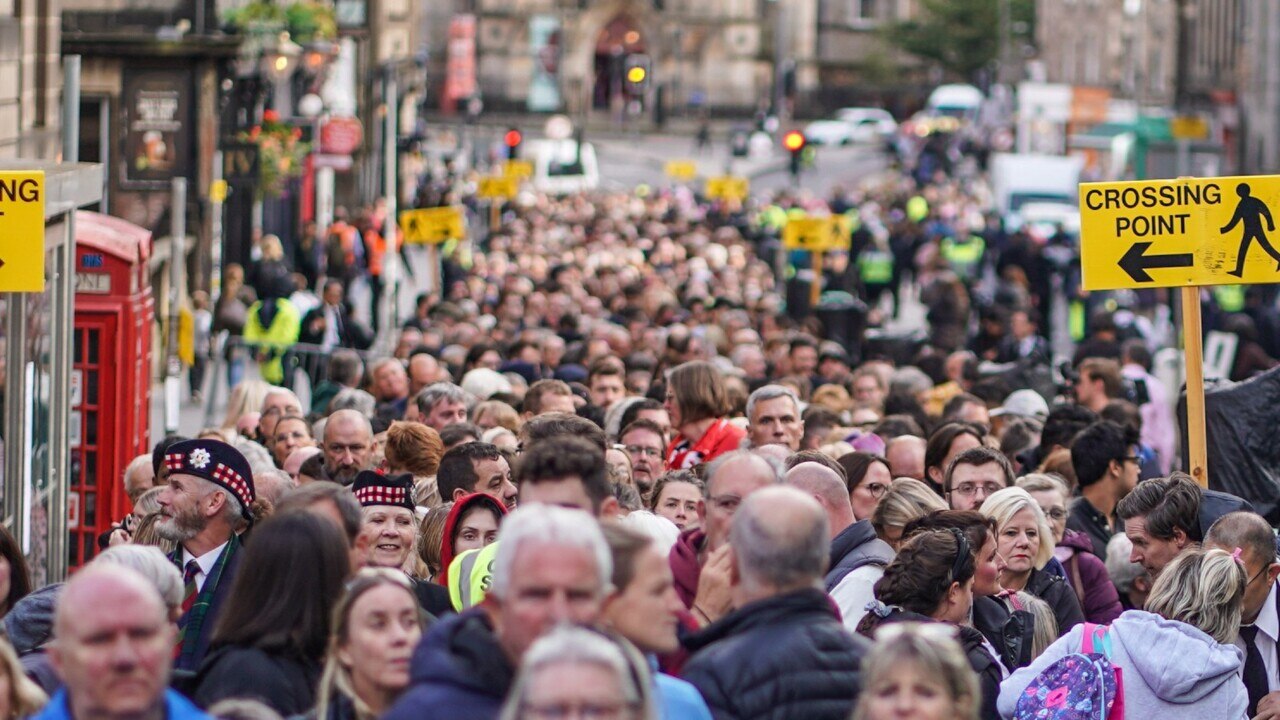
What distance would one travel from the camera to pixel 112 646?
516cm

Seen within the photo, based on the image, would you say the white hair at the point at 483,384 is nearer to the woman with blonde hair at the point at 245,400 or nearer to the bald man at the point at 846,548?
the woman with blonde hair at the point at 245,400

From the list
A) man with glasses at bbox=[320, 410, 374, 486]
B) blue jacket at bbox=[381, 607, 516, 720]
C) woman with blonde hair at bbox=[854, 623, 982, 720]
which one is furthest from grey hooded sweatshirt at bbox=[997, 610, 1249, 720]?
man with glasses at bbox=[320, 410, 374, 486]

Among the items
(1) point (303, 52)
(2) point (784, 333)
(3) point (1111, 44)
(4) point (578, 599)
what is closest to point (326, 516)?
(4) point (578, 599)

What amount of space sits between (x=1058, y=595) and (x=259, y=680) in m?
3.78

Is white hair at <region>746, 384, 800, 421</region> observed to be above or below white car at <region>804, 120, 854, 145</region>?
below

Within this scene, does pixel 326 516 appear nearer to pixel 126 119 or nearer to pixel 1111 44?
pixel 126 119

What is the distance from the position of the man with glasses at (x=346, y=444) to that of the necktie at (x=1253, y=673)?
4517 millimetres

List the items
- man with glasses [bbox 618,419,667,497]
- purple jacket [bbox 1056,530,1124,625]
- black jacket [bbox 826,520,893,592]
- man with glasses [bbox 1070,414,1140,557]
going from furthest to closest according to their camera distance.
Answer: man with glasses [bbox 618,419,667,497] < man with glasses [bbox 1070,414,1140,557] < purple jacket [bbox 1056,530,1124,625] < black jacket [bbox 826,520,893,592]

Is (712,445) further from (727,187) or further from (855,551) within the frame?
(727,187)

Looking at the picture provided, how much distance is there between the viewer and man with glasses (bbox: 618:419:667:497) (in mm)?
11260

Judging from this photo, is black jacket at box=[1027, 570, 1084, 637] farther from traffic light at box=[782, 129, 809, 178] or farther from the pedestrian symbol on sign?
traffic light at box=[782, 129, 809, 178]

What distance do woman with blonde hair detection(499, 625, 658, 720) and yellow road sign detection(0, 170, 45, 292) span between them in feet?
17.9

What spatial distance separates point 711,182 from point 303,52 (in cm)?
1339

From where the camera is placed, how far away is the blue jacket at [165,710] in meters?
5.29
